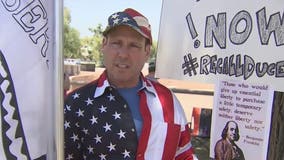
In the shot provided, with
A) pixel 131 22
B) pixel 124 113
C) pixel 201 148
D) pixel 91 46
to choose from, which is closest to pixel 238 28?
pixel 131 22

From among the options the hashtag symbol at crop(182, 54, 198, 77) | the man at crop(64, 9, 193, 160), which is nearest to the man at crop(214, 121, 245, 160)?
→ the man at crop(64, 9, 193, 160)

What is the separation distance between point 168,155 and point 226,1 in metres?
0.75

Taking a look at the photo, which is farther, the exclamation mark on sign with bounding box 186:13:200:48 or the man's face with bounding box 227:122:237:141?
the exclamation mark on sign with bounding box 186:13:200:48

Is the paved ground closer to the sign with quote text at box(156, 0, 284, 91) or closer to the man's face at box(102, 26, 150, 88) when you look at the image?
the sign with quote text at box(156, 0, 284, 91)

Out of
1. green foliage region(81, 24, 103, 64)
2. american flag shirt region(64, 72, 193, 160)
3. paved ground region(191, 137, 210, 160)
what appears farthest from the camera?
green foliage region(81, 24, 103, 64)

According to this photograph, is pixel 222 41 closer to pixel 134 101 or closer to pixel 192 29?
pixel 192 29

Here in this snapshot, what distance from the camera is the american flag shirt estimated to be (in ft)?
6.03

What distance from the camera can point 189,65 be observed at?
2.17 meters

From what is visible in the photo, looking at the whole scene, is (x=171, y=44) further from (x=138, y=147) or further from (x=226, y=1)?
(x=138, y=147)

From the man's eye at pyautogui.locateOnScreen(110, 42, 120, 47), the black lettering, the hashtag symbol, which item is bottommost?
the hashtag symbol

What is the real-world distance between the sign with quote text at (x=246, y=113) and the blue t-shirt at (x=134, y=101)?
386mm

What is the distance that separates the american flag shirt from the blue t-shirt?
0.02 meters

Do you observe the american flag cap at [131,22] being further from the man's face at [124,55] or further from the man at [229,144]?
the man at [229,144]

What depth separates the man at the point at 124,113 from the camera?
184 centimetres
